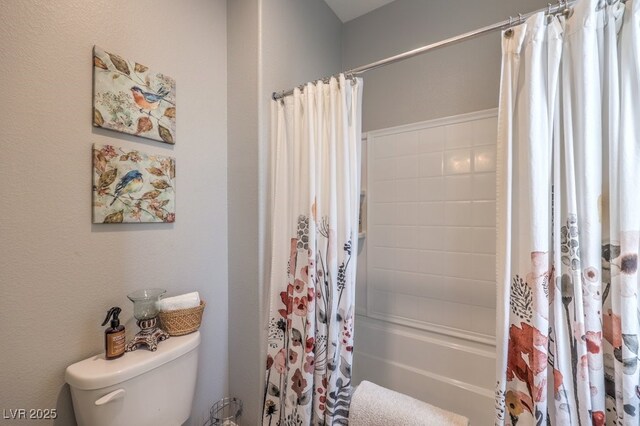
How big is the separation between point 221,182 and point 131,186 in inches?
16.8

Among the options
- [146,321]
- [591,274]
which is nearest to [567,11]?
[591,274]

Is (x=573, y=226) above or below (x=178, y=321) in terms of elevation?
above

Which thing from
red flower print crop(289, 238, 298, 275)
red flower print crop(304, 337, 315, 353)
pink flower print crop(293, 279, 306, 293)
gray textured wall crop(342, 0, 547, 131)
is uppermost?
gray textured wall crop(342, 0, 547, 131)

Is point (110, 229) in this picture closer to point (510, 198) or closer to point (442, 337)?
point (510, 198)

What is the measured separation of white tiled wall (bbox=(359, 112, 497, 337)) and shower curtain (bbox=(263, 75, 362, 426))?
29.3 inches

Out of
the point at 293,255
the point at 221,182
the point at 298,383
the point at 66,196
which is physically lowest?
the point at 298,383

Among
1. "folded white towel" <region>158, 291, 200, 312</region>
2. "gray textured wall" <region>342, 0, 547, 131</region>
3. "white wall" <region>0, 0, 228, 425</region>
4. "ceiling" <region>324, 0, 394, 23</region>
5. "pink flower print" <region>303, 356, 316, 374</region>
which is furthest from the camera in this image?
"ceiling" <region>324, 0, 394, 23</region>

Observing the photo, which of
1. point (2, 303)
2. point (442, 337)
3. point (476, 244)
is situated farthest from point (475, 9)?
point (2, 303)

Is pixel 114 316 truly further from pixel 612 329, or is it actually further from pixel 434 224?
pixel 434 224

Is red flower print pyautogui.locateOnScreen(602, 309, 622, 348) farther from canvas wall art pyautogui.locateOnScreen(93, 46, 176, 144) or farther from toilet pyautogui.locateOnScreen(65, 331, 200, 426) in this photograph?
canvas wall art pyautogui.locateOnScreen(93, 46, 176, 144)

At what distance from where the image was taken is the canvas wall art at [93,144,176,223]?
1.00m

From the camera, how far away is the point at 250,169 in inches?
54.2

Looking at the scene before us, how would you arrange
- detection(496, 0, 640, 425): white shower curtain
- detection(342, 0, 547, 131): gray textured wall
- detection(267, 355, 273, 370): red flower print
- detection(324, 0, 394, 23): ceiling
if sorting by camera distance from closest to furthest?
detection(496, 0, 640, 425): white shower curtain → detection(267, 355, 273, 370): red flower print → detection(342, 0, 547, 131): gray textured wall → detection(324, 0, 394, 23): ceiling

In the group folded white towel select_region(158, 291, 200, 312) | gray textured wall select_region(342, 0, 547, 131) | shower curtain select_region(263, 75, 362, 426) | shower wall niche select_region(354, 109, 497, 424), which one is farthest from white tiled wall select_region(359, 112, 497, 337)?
folded white towel select_region(158, 291, 200, 312)
